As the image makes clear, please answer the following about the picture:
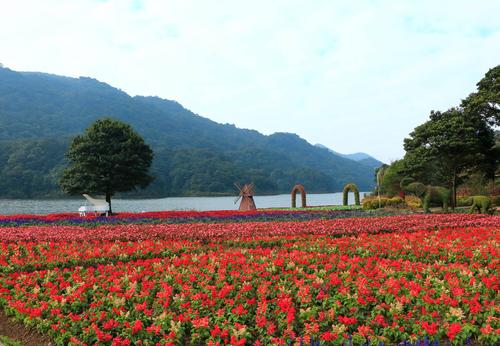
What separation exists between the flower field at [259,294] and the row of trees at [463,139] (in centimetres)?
2199

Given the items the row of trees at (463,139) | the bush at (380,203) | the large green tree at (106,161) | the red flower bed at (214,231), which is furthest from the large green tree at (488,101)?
the large green tree at (106,161)

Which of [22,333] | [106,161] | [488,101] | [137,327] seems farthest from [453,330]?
[488,101]

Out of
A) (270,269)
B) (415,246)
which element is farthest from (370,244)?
(270,269)

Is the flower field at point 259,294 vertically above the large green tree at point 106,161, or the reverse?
the large green tree at point 106,161

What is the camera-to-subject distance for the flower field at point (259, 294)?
5.75 m

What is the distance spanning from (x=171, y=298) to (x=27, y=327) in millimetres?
2174

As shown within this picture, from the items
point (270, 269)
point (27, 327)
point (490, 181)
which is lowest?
point (27, 327)

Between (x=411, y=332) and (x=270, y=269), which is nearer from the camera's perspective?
(x=411, y=332)

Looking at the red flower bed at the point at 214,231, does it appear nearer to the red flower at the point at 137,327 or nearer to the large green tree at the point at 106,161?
the red flower at the point at 137,327

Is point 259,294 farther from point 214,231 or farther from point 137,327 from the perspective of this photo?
point 214,231

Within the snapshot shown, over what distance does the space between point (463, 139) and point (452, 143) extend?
3.69 feet

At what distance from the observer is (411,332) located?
19.1 feet

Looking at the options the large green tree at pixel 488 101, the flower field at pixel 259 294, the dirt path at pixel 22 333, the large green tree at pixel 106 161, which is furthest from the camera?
the large green tree at pixel 488 101

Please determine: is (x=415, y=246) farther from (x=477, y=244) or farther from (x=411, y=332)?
(x=411, y=332)
